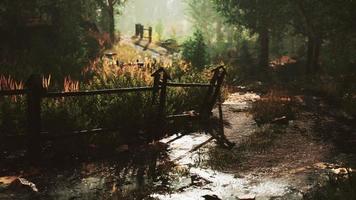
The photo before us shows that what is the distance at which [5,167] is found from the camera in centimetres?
630

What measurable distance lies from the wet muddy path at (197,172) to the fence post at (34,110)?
47cm

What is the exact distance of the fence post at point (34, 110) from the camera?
5.78 metres

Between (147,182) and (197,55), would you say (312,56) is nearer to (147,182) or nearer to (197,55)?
(197,55)

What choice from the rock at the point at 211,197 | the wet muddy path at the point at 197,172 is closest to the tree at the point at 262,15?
the wet muddy path at the point at 197,172

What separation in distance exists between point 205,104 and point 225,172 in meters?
3.05

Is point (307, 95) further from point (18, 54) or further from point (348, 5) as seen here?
point (18, 54)

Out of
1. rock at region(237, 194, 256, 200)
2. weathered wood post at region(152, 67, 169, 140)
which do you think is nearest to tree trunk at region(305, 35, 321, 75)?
weathered wood post at region(152, 67, 169, 140)

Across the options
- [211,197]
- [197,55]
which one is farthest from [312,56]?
[211,197]

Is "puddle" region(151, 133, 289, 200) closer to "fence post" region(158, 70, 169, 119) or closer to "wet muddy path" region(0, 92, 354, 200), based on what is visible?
"wet muddy path" region(0, 92, 354, 200)

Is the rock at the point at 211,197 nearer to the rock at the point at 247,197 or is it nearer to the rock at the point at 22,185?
the rock at the point at 247,197

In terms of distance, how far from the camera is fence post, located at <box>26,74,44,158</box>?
5.78 meters

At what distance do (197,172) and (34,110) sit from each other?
274cm

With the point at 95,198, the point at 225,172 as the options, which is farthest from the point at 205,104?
the point at 95,198

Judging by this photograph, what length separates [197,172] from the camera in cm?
638
